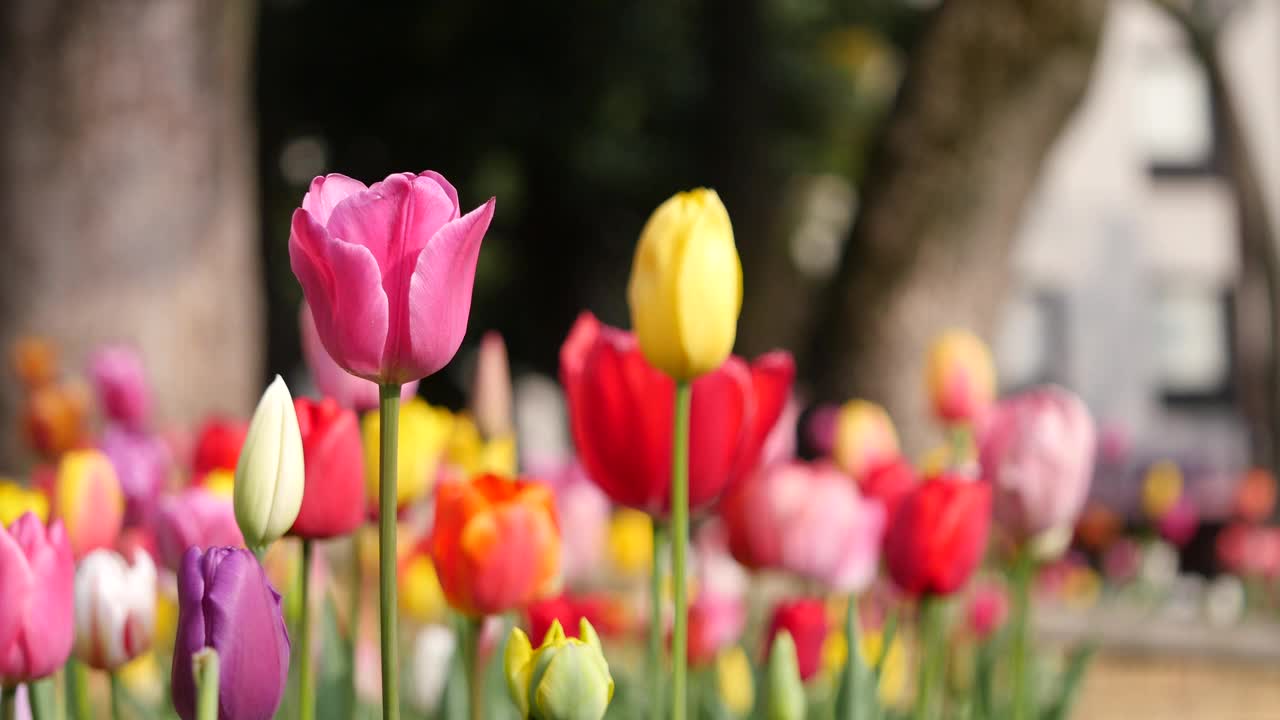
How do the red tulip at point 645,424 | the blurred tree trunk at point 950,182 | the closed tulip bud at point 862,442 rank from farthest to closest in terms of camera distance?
1. the blurred tree trunk at point 950,182
2. the closed tulip bud at point 862,442
3. the red tulip at point 645,424

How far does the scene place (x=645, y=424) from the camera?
132 cm

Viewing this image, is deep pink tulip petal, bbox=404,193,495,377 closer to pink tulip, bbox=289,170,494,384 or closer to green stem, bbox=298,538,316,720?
pink tulip, bbox=289,170,494,384

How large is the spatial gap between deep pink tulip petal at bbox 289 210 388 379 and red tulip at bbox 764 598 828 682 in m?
0.79

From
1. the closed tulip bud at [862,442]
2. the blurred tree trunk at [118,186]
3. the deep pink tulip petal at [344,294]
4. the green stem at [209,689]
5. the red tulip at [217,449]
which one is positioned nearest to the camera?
the green stem at [209,689]

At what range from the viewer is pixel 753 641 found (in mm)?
2199

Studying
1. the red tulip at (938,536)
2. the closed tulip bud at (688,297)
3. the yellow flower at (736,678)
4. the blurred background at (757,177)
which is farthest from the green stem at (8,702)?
the blurred background at (757,177)

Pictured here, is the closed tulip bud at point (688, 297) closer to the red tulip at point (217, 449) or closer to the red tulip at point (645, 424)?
the red tulip at point (645, 424)

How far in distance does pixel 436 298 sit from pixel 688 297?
23 cm

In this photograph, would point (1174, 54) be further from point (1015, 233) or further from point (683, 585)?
point (683, 585)

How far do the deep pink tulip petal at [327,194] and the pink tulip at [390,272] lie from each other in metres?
0.01

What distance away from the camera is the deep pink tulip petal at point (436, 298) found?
0.96 m

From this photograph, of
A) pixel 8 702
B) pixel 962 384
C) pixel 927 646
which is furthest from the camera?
pixel 962 384

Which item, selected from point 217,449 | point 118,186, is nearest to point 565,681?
point 217,449

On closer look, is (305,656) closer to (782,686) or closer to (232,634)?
(232,634)
